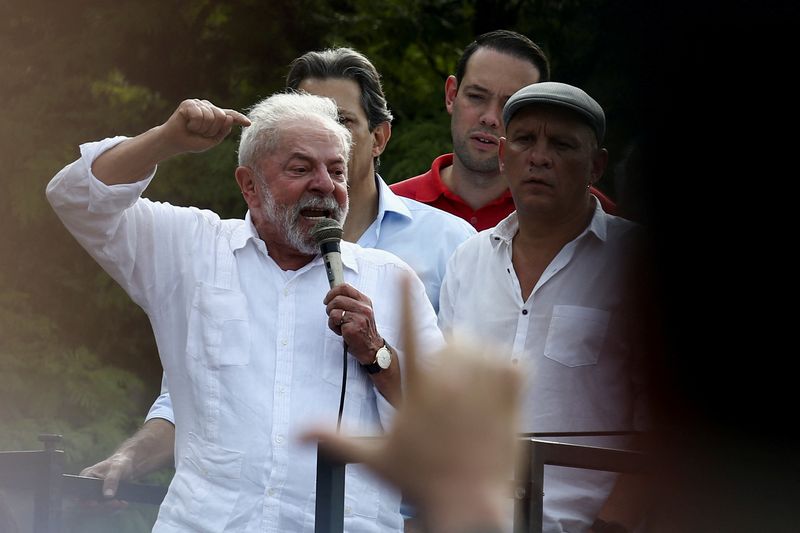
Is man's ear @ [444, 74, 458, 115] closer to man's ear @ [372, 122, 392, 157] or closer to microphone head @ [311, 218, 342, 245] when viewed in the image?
man's ear @ [372, 122, 392, 157]

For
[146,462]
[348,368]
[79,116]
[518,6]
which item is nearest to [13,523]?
[146,462]

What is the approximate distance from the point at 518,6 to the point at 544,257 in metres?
3.42

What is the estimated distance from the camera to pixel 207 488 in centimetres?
257

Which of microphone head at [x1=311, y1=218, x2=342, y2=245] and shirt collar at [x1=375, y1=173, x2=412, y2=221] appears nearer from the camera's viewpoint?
microphone head at [x1=311, y1=218, x2=342, y2=245]

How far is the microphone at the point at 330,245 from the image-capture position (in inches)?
101

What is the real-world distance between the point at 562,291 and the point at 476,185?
2.22m

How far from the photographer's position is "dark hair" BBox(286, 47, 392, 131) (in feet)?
12.2

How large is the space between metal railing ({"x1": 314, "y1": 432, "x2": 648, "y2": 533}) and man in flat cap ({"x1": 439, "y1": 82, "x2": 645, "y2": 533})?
21mm

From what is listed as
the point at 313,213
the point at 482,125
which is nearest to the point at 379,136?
the point at 482,125

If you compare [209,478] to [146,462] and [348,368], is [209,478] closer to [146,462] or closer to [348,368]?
[348,368]

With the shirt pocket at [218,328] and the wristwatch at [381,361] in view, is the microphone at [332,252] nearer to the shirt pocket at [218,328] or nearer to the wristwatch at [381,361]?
the wristwatch at [381,361]

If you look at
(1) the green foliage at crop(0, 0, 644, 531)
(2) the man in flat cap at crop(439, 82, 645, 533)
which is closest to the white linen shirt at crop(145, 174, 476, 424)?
(2) the man in flat cap at crop(439, 82, 645, 533)

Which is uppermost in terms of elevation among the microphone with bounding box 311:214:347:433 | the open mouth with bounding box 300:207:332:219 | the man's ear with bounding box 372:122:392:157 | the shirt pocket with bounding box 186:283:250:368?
the man's ear with bounding box 372:122:392:157

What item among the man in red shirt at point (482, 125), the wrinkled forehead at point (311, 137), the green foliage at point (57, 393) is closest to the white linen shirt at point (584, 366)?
the wrinkled forehead at point (311, 137)
